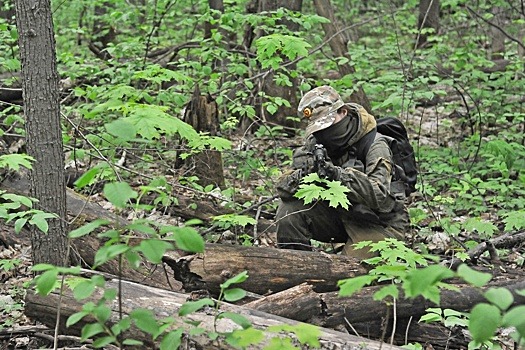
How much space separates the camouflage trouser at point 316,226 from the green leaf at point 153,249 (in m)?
3.38

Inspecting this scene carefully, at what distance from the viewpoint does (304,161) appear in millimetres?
5797

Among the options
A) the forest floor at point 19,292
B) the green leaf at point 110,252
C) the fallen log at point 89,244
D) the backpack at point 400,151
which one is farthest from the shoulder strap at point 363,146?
the green leaf at point 110,252

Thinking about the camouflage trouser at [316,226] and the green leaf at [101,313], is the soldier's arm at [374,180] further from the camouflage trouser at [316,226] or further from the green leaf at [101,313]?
the green leaf at [101,313]

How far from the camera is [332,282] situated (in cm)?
508

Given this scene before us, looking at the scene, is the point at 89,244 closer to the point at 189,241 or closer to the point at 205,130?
the point at 205,130

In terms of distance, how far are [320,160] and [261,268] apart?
36.7 inches

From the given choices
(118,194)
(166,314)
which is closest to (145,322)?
(118,194)

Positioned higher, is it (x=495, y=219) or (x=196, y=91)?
(x=196, y=91)

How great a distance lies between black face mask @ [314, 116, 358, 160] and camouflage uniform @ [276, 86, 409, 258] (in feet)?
0.04

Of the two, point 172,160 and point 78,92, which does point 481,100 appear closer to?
point 172,160

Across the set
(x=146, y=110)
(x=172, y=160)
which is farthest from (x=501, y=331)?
(x=172, y=160)

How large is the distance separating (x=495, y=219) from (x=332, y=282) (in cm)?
315

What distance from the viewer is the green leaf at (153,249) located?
2.40 metres

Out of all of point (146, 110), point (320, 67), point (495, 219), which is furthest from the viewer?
point (320, 67)
